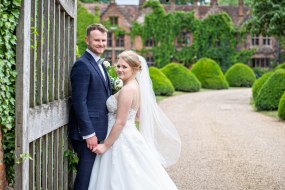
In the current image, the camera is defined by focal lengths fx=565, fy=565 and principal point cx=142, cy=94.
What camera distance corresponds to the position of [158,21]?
46000 mm

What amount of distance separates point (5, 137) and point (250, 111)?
16361 millimetres

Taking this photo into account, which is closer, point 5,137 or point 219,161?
point 5,137

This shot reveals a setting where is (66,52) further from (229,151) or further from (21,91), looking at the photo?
(229,151)

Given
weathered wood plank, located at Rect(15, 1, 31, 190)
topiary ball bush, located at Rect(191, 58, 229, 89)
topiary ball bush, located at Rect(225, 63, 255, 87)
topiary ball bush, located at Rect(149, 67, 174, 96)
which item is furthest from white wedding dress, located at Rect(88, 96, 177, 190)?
topiary ball bush, located at Rect(225, 63, 255, 87)

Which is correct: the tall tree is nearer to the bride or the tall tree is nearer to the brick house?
the bride

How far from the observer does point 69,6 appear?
16.4 feet

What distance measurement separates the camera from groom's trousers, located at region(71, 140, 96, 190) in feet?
15.8

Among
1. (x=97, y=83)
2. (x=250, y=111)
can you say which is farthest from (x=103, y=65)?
(x=250, y=111)

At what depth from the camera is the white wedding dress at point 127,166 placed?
4766 millimetres

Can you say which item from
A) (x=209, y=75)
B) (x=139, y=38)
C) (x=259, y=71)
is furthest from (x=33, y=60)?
(x=139, y=38)

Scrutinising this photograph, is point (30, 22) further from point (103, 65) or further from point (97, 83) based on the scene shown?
point (103, 65)

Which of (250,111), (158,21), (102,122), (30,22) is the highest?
(158,21)

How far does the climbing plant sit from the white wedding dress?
1343 millimetres

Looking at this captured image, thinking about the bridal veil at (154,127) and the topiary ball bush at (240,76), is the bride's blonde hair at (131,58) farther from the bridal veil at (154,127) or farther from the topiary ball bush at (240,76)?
the topiary ball bush at (240,76)
